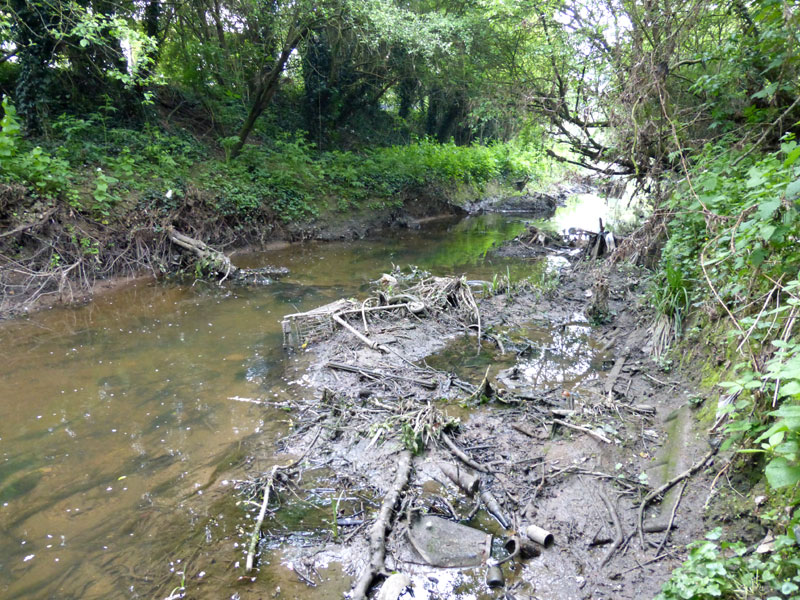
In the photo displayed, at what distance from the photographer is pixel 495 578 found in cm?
293

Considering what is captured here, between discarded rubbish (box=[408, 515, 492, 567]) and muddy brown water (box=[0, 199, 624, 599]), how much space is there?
0.58 m

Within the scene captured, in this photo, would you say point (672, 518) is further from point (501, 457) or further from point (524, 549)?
point (501, 457)

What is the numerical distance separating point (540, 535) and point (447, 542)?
2.07ft

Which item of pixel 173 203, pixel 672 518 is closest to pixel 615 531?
pixel 672 518

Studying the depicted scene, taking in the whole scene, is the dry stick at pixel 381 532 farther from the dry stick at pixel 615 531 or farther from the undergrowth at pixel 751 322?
the undergrowth at pixel 751 322

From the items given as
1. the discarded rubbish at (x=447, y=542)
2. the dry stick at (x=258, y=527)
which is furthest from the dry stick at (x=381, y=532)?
the dry stick at (x=258, y=527)

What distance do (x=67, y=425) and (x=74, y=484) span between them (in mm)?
1086

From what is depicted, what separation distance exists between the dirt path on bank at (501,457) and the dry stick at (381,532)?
1.4 inches

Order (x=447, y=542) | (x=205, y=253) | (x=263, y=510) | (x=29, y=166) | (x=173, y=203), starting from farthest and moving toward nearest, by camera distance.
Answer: (x=173, y=203) → (x=205, y=253) → (x=29, y=166) → (x=263, y=510) → (x=447, y=542)

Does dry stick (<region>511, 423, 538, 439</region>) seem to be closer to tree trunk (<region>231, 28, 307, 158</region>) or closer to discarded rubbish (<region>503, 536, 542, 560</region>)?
discarded rubbish (<region>503, 536, 542, 560</region>)

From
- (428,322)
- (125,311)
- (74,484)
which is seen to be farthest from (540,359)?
(125,311)

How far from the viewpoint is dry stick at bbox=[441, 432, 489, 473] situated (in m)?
3.93

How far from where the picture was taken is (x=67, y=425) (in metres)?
4.77

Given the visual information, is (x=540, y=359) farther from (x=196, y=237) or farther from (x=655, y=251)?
(x=196, y=237)
